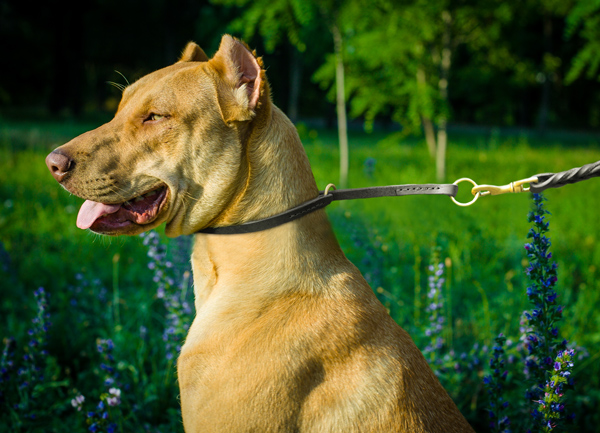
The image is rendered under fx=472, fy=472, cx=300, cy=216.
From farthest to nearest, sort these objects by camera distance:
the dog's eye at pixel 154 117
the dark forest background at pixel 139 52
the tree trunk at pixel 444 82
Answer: the dark forest background at pixel 139 52, the tree trunk at pixel 444 82, the dog's eye at pixel 154 117

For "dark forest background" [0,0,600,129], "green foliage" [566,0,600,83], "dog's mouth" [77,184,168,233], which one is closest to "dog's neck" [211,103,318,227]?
"dog's mouth" [77,184,168,233]

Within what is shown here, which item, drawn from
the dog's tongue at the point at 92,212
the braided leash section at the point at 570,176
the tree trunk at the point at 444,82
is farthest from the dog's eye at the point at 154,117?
the tree trunk at the point at 444,82

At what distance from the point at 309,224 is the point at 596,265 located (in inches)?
167

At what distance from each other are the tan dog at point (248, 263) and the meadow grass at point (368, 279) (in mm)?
572

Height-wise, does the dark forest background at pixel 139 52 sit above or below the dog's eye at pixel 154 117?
above

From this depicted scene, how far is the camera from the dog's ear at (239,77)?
1.98 metres

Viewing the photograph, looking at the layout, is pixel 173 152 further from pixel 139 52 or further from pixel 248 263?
pixel 139 52

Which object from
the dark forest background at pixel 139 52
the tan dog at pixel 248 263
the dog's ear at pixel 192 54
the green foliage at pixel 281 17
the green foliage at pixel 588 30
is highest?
the dark forest background at pixel 139 52

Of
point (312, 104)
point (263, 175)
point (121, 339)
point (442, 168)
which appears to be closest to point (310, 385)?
point (263, 175)

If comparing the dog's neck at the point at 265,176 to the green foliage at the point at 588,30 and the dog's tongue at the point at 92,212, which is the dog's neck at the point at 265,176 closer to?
the dog's tongue at the point at 92,212

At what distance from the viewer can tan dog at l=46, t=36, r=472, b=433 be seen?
1753 mm

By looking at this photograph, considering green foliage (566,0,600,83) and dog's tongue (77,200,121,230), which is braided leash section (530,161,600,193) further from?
green foliage (566,0,600,83)

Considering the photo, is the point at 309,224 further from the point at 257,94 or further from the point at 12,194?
the point at 12,194

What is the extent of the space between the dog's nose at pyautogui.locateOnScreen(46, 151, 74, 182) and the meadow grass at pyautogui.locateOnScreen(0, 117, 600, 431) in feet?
1.75
